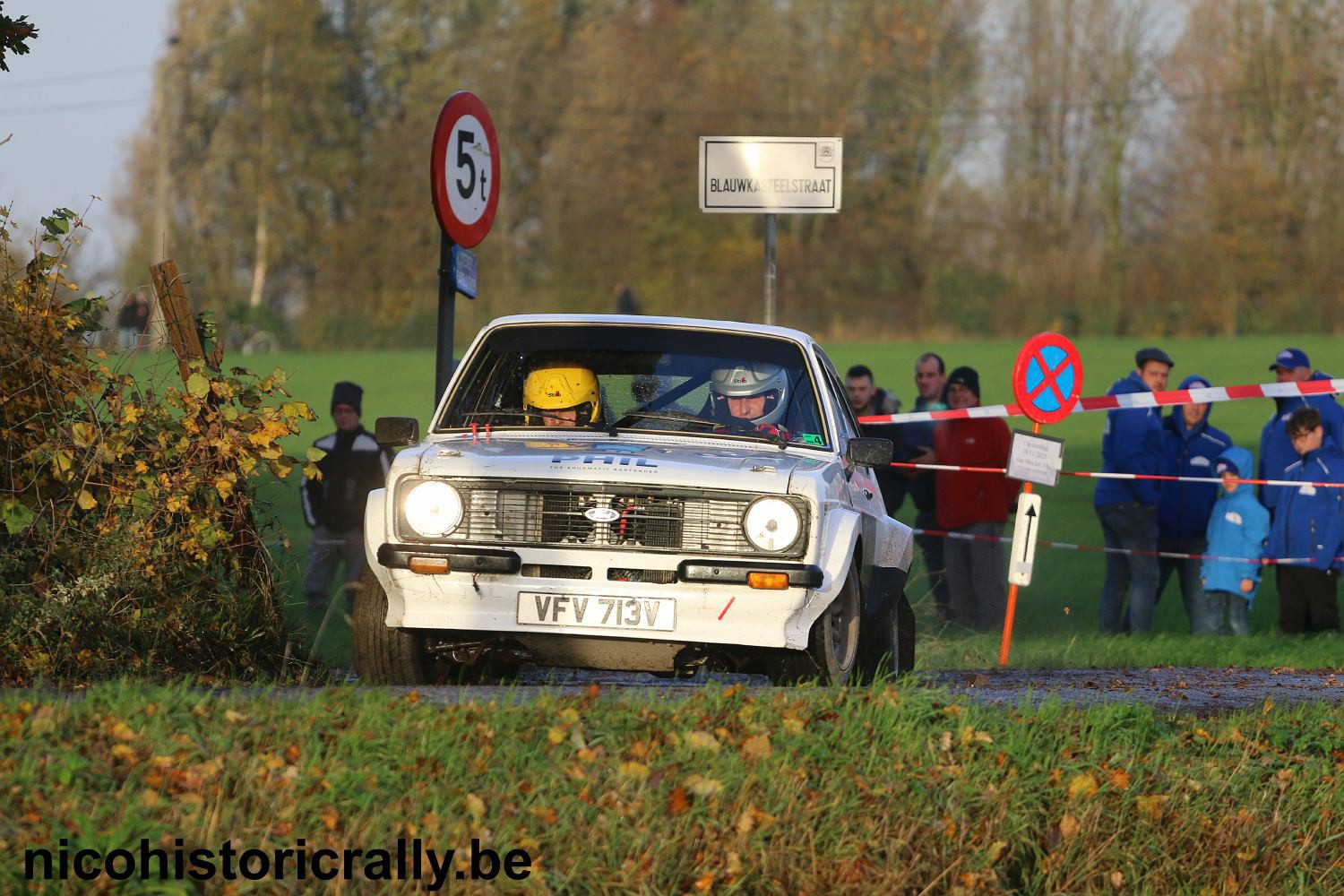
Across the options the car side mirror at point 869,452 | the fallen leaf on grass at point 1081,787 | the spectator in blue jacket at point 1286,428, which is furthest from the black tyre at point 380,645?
the spectator in blue jacket at point 1286,428

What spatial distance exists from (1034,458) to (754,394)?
5.19m

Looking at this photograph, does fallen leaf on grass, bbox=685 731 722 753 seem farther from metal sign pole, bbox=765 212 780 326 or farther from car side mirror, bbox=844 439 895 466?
metal sign pole, bbox=765 212 780 326

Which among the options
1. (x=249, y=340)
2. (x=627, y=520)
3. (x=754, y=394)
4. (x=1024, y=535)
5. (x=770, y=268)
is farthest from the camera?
(x=249, y=340)

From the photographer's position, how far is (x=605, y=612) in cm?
745

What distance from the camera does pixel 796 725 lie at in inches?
246

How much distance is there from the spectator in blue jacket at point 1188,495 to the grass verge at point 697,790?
888cm

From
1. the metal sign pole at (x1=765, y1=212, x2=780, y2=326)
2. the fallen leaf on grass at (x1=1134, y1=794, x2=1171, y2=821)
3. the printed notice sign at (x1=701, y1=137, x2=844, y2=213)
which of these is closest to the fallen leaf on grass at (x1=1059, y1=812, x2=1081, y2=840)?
the fallen leaf on grass at (x1=1134, y1=794, x2=1171, y2=821)

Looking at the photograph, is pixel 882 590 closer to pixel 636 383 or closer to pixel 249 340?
pixel 636 383

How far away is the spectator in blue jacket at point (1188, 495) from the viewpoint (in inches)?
617

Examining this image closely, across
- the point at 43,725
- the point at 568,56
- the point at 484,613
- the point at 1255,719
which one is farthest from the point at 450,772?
the point at 568,56

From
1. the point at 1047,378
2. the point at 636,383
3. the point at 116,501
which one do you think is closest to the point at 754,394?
the point at 636,383

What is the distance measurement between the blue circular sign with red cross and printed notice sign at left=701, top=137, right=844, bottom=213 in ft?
8.20

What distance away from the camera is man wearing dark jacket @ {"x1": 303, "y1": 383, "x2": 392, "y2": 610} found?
1628 centimetres

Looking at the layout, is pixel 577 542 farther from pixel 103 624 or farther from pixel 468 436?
pixel 103 624
